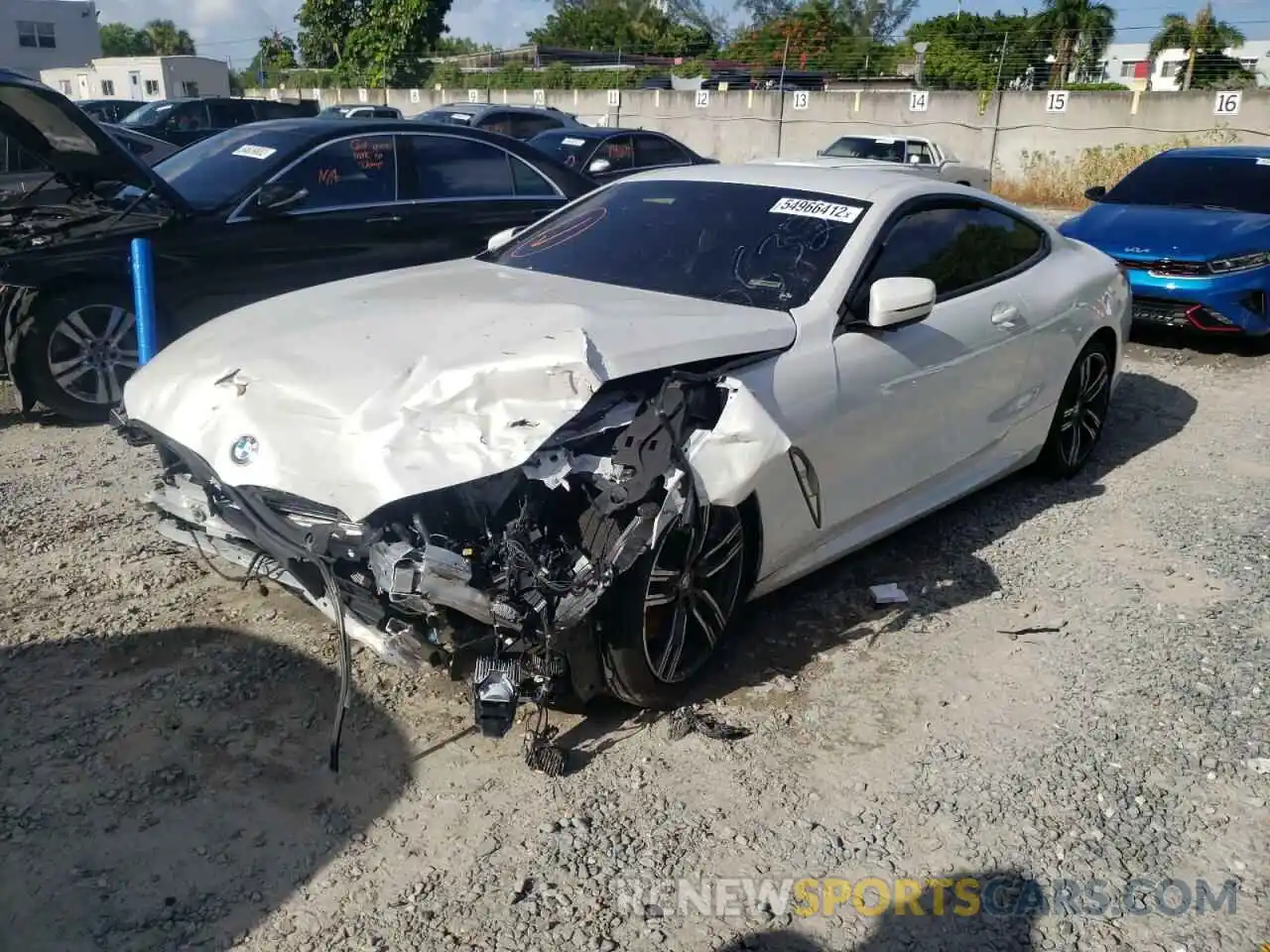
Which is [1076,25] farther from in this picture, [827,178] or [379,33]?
[827,178]

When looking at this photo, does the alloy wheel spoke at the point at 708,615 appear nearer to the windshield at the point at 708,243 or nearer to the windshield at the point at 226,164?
the windshield at the point at 708,243

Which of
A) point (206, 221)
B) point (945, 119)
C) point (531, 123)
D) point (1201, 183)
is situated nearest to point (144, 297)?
point (206, 221)

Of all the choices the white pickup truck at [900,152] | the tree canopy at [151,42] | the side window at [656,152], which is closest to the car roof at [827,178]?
the side window at [656,152]

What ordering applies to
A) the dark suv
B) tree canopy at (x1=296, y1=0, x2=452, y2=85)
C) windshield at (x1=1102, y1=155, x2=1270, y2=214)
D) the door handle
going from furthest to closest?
tree canopy at (x1=296, y1=0, x2=452, y2=85) < the dark suv < windshield at (x1=1102, y1=155, x2=1270, y2=214) < the door handle

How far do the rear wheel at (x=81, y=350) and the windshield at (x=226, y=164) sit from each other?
81 cm

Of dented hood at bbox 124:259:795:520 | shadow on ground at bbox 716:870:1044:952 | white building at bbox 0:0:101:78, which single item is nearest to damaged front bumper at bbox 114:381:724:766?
dented hood at bbox 124:259:795:520

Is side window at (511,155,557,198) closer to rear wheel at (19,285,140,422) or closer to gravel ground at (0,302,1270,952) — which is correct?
rear wheel at (19,285,140,422)

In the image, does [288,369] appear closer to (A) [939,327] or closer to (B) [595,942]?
(B) [595,942]

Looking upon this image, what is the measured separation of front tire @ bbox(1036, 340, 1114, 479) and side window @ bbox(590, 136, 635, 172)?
848cm

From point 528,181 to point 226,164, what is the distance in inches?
79.3

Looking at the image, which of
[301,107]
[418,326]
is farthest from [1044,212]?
[418,326]

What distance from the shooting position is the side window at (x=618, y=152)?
521 inches

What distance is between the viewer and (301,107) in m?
22.6

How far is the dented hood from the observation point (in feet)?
9.59
